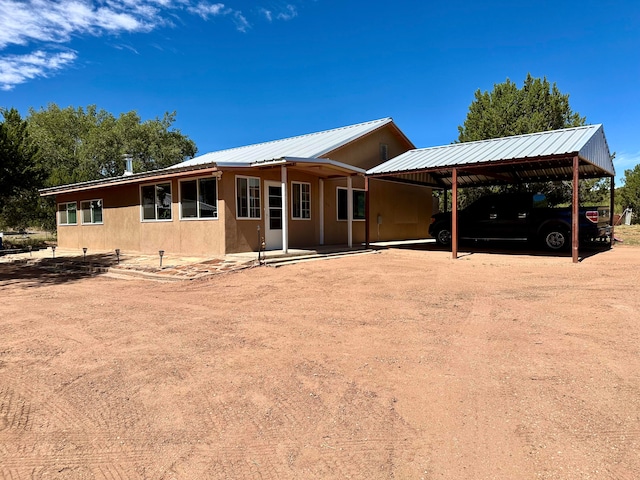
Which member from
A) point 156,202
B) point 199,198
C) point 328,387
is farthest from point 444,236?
point 328,387

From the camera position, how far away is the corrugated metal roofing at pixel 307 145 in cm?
1439

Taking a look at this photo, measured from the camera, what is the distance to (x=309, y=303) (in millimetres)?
6914

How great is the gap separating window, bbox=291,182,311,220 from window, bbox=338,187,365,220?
1827 millimetres

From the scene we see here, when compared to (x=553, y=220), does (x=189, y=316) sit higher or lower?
lower

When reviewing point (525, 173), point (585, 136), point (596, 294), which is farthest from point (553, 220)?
point (596, 294)

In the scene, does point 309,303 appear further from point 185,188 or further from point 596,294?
point 185,188

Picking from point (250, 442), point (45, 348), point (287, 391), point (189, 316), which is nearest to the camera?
point (250, 442)

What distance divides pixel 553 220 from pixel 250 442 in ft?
41.0

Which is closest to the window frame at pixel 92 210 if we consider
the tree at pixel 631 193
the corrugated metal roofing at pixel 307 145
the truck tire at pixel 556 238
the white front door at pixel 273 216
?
the corrugated metal roofing at pixel 307 145

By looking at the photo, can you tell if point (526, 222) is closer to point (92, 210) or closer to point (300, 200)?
point (300, 200)

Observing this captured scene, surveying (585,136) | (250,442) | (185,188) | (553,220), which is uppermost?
(585,136)

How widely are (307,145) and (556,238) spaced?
909 cm

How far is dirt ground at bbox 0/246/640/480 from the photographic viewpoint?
8.68 ft

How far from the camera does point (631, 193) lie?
137ft
